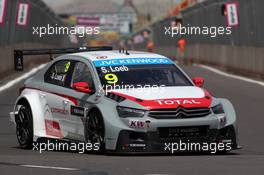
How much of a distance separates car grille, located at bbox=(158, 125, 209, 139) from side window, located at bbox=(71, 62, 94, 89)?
1.52 meters

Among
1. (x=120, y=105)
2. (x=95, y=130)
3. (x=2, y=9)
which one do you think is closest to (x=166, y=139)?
(x=120, y=105)

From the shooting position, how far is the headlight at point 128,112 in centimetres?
1248

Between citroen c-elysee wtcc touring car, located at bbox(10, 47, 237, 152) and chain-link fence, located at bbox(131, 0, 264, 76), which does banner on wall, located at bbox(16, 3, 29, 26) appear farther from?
citroen c-elysee wtcc touring car, located at bbox(10, 47, 237, 152)

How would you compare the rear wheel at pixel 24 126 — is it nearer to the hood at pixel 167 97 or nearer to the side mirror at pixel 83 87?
the side mirror at pixel 83 87

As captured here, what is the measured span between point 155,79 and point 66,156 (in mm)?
1758

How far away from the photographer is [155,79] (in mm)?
13586

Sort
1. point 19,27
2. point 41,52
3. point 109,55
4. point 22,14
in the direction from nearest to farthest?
point 109,55 < point 41,52 < point 19,27 < point 22,14

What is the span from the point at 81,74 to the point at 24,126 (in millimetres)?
1182

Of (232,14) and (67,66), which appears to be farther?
(232,14)

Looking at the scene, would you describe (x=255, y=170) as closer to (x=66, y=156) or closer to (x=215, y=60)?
(x=66, y=156)

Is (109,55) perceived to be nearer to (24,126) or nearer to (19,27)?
(24,126)

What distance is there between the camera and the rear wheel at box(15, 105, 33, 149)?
14266 millimetres

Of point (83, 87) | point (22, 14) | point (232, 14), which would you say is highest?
point (22, 14)

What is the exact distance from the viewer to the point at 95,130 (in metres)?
12.9
